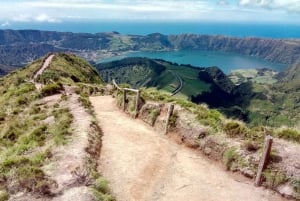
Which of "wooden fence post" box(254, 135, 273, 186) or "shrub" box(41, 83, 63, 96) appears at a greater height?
"wooden fence post" box(254, 135, 273, 186)

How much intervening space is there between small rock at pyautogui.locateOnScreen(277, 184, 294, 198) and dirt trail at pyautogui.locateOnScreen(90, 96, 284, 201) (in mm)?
288

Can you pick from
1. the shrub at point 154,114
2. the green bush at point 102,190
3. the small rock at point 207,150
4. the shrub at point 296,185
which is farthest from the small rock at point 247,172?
the shrub at point 154,114

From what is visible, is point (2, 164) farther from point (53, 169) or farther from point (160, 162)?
point (160, 162)

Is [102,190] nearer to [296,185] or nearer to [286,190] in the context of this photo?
[286,190]

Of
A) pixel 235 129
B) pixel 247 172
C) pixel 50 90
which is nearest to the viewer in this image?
pixel 247 172

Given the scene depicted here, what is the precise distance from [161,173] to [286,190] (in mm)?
6015

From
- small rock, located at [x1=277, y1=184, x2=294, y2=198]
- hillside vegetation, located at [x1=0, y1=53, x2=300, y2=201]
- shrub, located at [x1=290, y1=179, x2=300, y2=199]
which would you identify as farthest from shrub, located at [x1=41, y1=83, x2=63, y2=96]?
shrub, located at [x1=290, y1=179, x2=300, y2=199]

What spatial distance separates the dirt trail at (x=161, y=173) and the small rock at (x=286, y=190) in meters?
0.29

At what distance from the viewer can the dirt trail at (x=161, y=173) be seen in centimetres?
1655

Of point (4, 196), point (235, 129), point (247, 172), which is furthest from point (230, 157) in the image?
point (4, 196)

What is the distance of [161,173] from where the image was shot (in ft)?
61.2

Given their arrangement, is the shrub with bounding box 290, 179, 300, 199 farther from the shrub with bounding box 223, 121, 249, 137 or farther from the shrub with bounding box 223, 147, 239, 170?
the shrub with bounding box 223, 121, 249, 137

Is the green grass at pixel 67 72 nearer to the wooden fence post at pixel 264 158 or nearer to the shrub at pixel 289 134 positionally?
the shrub at pixel 289 134

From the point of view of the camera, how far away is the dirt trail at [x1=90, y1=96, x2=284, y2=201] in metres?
16.5
